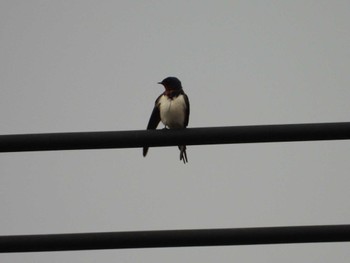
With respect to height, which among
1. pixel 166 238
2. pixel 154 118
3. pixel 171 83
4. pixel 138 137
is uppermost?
pixel 171 83

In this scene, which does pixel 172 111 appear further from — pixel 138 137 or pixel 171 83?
pixel 138 137

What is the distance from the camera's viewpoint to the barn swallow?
4.69 m

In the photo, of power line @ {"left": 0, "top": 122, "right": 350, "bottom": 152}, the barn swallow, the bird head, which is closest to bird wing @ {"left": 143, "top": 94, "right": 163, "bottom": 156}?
the barn swallow

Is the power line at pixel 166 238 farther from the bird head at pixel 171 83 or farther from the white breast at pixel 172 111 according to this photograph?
the bird head at pixel 171 83

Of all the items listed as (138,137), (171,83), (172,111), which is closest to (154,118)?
(172,111)

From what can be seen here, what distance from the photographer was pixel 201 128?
6.76 ft

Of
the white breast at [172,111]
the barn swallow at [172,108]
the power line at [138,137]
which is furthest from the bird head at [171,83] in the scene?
the power line at [138,137]

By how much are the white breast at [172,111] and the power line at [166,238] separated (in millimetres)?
2710

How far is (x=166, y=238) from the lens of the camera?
200 centimetres

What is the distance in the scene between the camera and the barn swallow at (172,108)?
4.69 meters

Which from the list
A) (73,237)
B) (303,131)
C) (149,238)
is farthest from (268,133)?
(73,237)

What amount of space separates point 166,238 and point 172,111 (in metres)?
2.79

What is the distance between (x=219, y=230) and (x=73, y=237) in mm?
462

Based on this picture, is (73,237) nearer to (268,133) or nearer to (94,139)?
(94,139)
